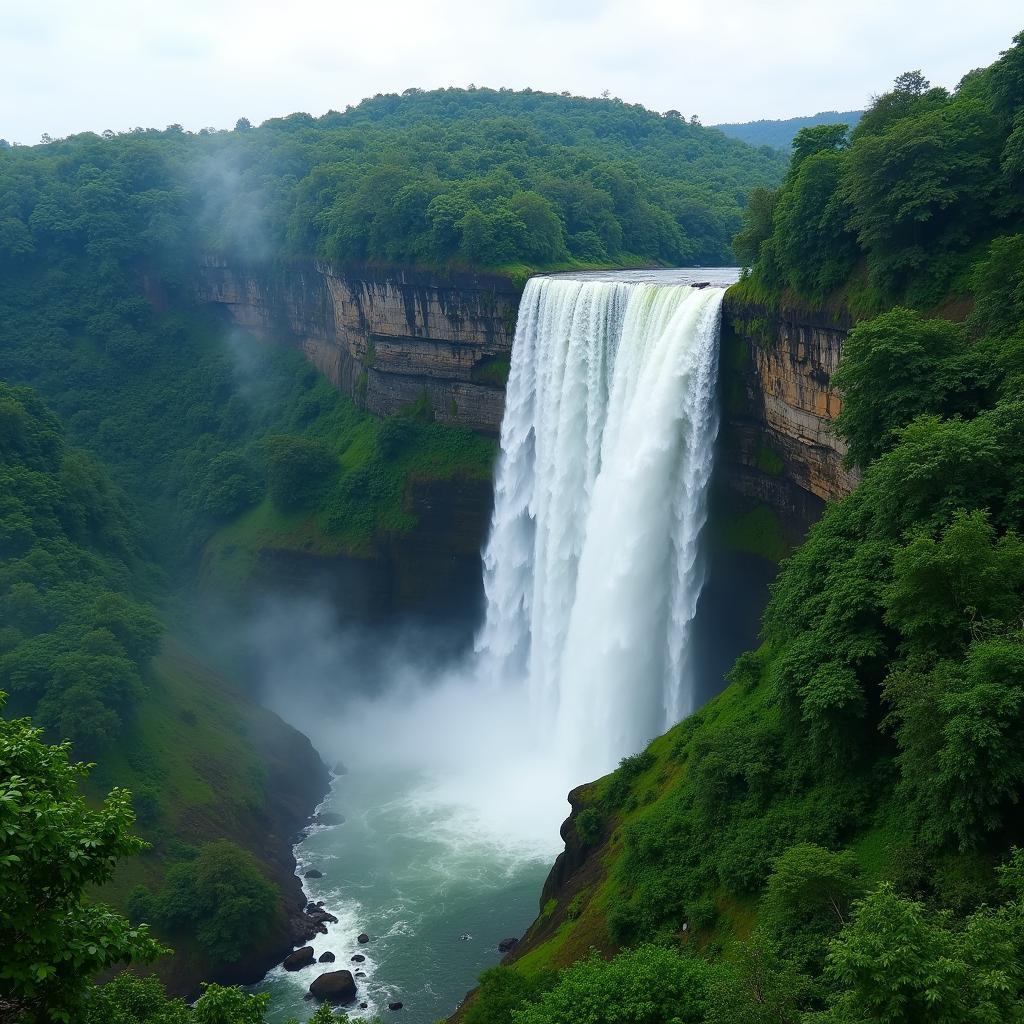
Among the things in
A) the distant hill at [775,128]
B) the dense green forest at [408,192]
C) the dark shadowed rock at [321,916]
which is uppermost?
the distant hill at [775,128]

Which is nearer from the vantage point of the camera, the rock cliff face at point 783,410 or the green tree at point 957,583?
the green tree at point 957,583

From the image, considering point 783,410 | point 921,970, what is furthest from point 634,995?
point 783,410

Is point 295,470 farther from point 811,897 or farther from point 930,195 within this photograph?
point 811,897

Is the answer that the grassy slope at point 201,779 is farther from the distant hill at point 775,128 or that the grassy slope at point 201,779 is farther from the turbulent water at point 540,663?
the distant hill at point 775,128

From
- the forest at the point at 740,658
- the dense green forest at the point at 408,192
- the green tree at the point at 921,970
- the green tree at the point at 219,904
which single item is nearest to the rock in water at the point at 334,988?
the green tree at the point at 219,904

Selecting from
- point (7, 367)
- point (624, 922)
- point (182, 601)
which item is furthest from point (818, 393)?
point (7, 367)

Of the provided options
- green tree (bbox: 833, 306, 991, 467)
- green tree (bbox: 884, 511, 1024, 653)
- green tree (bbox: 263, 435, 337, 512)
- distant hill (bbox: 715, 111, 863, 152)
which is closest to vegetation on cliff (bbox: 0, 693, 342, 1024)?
green tree (bbox: 884, 511, 1024, 653)

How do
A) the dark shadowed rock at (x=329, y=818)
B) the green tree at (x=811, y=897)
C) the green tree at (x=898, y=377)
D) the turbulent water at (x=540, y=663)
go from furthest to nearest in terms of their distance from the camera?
the dark shadowed rock at (x=329, y=818), the turbulent water at (x=540, y=663), the green tree at (x=898, y=377), the green tree at (x=811, y=897)
